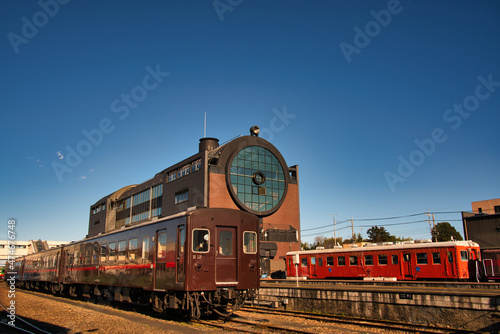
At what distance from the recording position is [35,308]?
58.3ft

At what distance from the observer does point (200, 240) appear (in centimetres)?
1191

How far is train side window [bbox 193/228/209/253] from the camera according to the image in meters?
11.8

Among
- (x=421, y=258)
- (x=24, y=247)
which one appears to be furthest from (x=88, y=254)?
(x=24, y=247)

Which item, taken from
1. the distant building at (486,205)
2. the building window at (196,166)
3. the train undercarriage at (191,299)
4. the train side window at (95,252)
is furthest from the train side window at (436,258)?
the distant building at (486,205)

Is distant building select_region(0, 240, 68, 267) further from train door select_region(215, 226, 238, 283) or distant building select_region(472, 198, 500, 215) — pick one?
distant building select_region(472, 198, 500, 215)

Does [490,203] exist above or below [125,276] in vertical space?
above

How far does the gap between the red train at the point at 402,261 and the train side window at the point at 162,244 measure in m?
8.56

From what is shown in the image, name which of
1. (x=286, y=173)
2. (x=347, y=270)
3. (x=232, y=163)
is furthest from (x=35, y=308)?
(x=286, y=173)

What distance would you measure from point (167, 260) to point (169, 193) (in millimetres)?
45381

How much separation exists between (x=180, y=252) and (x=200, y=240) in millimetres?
736

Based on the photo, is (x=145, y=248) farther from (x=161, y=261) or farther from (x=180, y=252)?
(x=180, y=252)

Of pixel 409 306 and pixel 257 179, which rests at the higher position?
pixel 257 179

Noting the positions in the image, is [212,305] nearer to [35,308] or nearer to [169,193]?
[35,308]

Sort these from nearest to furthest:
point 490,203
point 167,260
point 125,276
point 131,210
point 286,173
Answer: point 167,260 → point 125,276 → point 286,173 → point 490,203 → point 131,210
